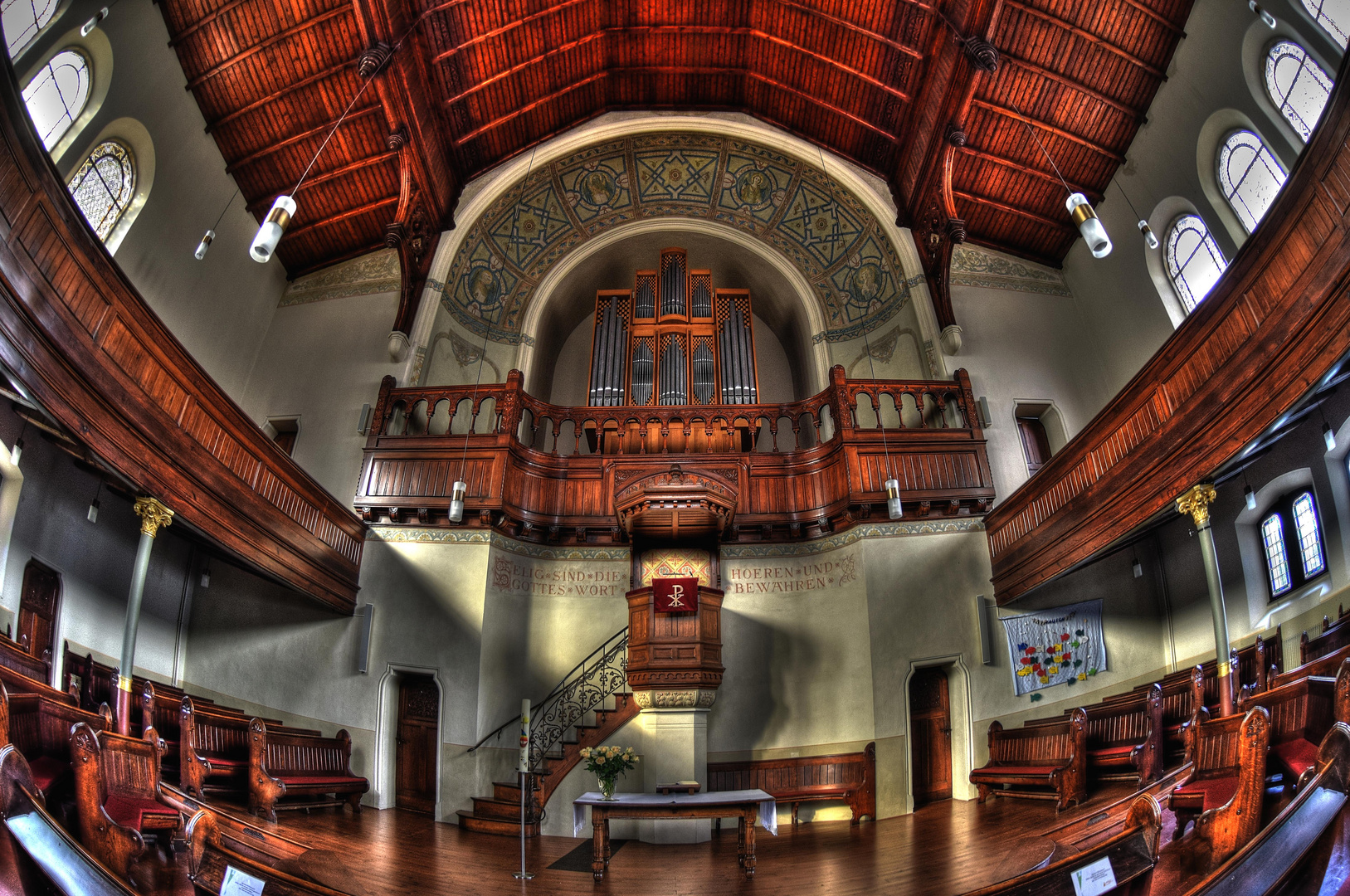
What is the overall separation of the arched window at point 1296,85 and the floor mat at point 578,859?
9787 millimetres

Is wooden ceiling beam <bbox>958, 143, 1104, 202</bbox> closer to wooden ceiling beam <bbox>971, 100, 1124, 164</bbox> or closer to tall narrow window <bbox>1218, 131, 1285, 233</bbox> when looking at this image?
wooden ceiling beam <bbox>971, 100, 1124, 164</bbox>

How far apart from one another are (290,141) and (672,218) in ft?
21.4

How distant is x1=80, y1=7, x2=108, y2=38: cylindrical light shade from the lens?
789cm

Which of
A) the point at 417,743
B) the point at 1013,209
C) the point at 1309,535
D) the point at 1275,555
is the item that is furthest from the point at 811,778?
the point at 1013,209

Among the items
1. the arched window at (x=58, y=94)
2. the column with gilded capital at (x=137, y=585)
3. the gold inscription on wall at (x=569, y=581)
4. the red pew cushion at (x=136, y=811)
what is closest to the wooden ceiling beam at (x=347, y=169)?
the arched window at (x=58, y=94)

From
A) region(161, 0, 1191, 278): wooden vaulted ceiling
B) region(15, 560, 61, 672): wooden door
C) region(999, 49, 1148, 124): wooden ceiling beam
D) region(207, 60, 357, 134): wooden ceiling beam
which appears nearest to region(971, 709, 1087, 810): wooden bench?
region(161, 0, 1191, 278): wooden vaulted ceiling

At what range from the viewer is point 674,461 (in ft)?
37.4

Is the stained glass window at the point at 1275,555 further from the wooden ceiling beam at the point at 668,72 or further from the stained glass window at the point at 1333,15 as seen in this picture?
the wooden ceiling beam at the point at 668,72

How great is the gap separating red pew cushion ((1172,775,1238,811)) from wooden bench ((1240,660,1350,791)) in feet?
0.98

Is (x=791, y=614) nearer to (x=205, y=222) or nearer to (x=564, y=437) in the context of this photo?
(x=564, y=437)

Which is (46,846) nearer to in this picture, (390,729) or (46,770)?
(46,770)

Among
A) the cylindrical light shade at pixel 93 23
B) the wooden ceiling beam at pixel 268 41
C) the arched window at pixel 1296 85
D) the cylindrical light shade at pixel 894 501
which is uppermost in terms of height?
the wooden ceiling beam at pixel 268 41

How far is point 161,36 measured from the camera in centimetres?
938

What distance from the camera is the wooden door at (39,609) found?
22.8ft
